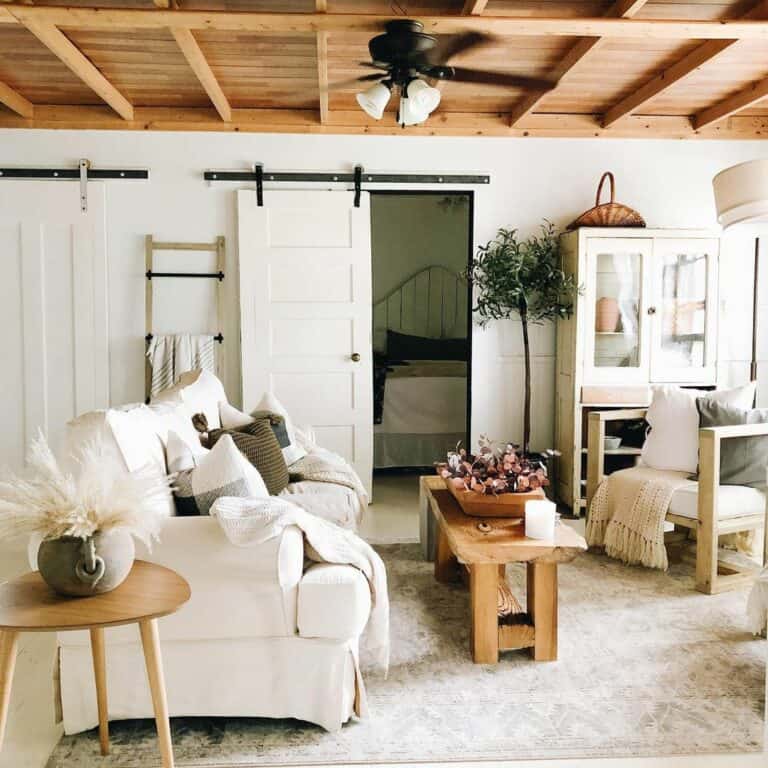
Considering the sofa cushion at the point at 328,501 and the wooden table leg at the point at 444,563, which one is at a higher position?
the sofa cushion at the point at 328,501

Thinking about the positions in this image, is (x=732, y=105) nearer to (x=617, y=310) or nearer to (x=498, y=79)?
(x=617, y=310)

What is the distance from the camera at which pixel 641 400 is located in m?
4.98

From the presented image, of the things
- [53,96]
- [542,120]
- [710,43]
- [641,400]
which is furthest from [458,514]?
[53,96]

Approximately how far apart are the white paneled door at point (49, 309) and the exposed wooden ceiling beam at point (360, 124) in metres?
0.43

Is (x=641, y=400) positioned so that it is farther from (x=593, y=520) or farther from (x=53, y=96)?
(x=53, y=96)

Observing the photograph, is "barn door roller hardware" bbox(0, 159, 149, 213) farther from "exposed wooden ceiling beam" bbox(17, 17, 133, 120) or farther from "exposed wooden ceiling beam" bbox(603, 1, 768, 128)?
"exposed wooden ceiling beam" bbox(603, 1, 768, 128)

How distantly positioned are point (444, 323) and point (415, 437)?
7.26ft

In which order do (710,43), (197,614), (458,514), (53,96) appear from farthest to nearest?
(53,96) < (710,43) < (458,514) < (197,614)

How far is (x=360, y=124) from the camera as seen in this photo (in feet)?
16.7

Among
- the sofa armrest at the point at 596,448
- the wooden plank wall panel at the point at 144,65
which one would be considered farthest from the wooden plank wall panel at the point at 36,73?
the sofa armrest at the point at 596,448

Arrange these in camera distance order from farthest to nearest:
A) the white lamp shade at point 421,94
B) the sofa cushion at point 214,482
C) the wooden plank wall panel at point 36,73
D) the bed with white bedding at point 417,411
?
the bed with white bedding at point 417,411 < the wooden plank wall panel at point 36,73 < the white lamp shade at point 421,94 < the sofa cushion at point 214,482

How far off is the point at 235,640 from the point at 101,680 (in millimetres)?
384

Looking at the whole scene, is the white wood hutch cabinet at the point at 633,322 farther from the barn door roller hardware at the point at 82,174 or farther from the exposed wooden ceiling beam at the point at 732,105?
the barn door roller hardware at the point at 82,174

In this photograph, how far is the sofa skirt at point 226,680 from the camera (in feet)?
7.47
